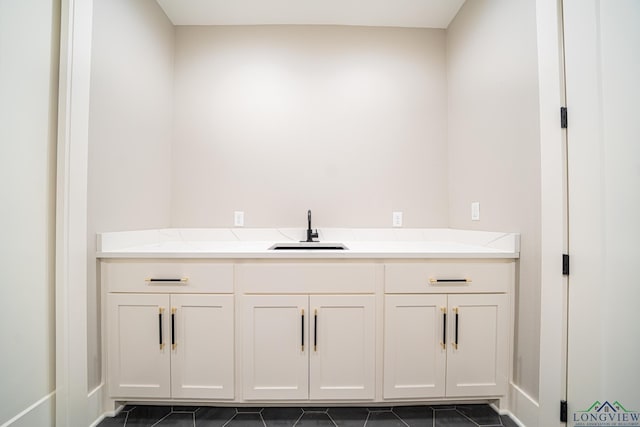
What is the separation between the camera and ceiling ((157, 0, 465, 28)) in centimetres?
188

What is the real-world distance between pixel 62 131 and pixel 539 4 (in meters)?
2.29

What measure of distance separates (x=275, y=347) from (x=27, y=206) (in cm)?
128

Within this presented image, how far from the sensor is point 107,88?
57.7 inches

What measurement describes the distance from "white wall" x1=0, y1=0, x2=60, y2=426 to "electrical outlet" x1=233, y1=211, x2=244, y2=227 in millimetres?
986

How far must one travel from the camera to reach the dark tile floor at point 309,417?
138 centimetres

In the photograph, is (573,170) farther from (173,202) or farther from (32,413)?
(32,413)

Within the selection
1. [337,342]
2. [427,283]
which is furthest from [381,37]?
[337,342]

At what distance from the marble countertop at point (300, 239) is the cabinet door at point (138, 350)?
27cm

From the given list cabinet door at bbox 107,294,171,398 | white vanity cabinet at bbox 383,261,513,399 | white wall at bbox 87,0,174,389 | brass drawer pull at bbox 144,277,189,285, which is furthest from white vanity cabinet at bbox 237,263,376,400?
white wall at bbox 87,0,174,389

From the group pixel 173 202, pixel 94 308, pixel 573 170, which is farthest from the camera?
pixel 173 202

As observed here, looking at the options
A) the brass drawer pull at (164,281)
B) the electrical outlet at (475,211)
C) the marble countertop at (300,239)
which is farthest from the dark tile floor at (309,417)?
the electrical outlet at (475,211)

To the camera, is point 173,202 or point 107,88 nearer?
point 107,88

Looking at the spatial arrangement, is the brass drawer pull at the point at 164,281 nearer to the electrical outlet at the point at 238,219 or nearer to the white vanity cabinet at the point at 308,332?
the white vanity cabinet at the point at 308,332

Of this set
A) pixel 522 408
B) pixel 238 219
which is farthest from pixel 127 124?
pixel 522 408
